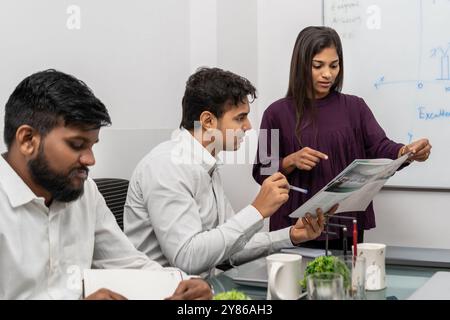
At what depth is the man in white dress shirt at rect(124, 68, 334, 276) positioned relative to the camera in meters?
1.60

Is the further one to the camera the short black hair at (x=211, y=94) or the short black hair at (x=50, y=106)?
the short black hair at (x=211, y=94)

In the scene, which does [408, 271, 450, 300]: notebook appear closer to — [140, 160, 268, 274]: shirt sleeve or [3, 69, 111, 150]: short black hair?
[140, 160, 268, 274]: shirt sleeve

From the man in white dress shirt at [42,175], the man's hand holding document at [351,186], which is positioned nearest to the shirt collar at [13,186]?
the man in white dress shirt at [42,175]

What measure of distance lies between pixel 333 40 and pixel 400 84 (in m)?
0.57

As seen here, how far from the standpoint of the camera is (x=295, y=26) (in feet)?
9.82

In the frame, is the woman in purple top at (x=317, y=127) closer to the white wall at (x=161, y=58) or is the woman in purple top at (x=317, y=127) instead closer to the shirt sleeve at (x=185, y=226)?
the white wall at (x=161, y=58)

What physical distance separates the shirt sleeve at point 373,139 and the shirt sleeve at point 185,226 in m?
0.86

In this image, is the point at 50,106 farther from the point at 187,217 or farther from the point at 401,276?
the point at 401,276

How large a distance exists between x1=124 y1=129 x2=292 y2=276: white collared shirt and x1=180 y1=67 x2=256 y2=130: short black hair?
79 millimetres

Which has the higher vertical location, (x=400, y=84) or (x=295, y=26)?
(x=295, y=26)

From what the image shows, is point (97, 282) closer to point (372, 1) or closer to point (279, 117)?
point (279, 117)

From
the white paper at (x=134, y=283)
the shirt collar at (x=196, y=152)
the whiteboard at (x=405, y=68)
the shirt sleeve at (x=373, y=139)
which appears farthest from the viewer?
the whiteboard at (x=405, y=68)

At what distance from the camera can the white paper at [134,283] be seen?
→ 1151 millimetres
